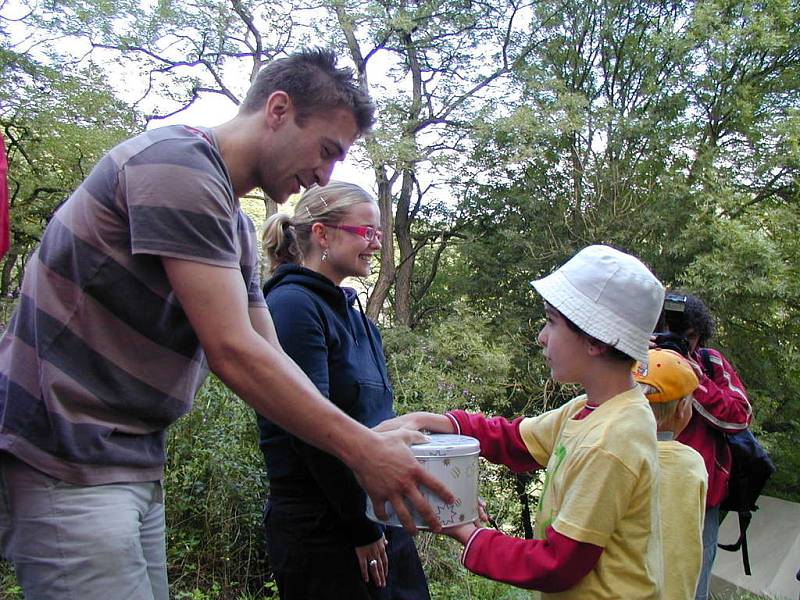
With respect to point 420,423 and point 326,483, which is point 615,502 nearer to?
point 420,423

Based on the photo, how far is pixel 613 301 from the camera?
176 centimetres

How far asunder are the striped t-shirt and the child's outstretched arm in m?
0.76

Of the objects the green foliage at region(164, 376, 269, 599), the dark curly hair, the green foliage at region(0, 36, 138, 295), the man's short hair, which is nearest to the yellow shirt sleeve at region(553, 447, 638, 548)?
the man's short hair

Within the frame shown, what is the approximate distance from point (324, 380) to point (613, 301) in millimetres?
849

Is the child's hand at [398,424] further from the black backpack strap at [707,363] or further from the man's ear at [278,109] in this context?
the black backpack strap at [707,363]

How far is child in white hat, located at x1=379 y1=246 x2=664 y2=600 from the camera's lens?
1.56m

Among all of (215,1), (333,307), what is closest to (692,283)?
(333,307)

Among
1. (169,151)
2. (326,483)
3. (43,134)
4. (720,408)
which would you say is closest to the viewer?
(169,151)

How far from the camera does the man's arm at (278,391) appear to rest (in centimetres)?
140

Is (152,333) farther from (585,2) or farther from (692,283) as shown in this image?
(585,2)

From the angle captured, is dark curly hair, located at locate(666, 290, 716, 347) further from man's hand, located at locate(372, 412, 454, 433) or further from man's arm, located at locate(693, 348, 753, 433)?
man's hand, located at locate(372, 412, 454, 433)

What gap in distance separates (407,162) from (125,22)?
6.15 metres

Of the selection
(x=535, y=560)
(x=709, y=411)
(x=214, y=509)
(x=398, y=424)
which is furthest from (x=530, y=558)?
(x=214, y=509)

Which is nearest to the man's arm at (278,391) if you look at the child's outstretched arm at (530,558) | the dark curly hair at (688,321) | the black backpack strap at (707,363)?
the child's outstretched arm at (530,558)
